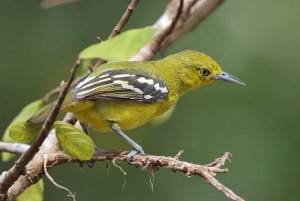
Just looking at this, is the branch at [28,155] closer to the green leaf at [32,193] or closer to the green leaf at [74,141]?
the green leaf at [74,141]

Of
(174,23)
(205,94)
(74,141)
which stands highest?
(174,23)

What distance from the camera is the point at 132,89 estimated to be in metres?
4.57

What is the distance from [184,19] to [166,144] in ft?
9.60

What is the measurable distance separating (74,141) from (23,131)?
562mm

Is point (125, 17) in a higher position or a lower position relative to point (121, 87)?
higher

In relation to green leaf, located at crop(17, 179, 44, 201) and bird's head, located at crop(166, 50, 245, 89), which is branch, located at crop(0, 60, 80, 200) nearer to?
green leaf, located at crop(17, 179, 44, 201)

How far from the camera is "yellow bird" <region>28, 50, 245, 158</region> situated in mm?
4196

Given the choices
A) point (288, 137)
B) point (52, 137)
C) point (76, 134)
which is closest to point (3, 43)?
point (288, 137)

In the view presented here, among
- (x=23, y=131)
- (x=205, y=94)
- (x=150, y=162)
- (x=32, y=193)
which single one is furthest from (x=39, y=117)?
(x=205, y=94)

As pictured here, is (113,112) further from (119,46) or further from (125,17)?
(119,46)

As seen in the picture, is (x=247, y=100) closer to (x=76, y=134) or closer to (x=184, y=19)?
(x=184, y=19)

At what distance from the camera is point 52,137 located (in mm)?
4137

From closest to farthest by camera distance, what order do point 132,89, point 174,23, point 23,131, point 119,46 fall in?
1. point 119,46
2. point 23,131
3. point 132,89
4. point 174,23

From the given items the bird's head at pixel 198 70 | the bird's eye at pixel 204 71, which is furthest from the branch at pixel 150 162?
the bird's eye at pixel 204 71
